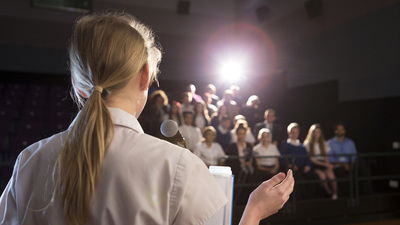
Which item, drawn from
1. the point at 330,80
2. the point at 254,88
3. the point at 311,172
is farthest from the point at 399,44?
the point at 254,88

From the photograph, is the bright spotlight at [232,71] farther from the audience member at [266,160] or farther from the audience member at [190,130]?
the audience member at [266,160]

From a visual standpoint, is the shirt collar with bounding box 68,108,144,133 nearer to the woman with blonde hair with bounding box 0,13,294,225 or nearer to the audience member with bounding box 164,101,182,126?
the woman with blonde hair with bounding box 0,13,294,225

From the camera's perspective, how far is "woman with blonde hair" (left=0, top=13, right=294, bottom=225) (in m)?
0.60

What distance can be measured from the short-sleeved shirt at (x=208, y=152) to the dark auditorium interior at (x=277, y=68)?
0.48 metres

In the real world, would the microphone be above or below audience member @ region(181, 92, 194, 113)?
below

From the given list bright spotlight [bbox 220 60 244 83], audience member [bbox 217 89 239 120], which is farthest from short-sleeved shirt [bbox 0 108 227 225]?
bright spotlight [bbox 220 60 244 83]

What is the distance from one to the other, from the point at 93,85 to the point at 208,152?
11.8 ft

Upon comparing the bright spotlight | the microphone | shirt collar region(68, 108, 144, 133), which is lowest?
the microphone

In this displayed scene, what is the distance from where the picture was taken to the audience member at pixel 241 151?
14.1 ft

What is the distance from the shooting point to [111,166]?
2.00ft

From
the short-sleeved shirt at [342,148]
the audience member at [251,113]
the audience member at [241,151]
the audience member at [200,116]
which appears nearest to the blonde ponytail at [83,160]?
the audience member at [241,151]

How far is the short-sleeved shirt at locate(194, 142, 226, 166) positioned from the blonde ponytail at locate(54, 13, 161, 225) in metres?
3.45

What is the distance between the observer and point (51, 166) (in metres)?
0.65

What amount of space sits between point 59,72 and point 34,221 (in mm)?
7705
